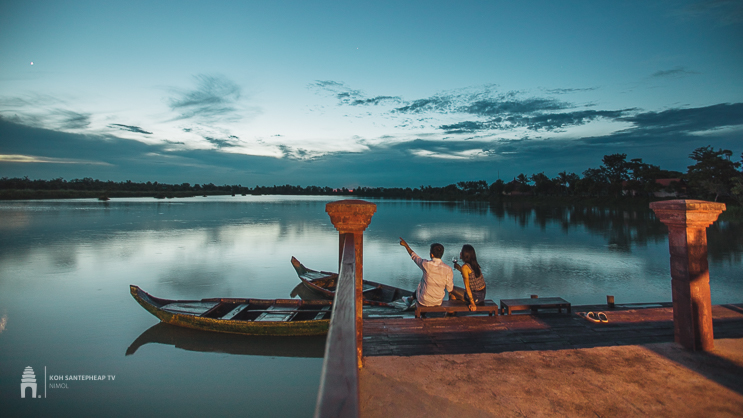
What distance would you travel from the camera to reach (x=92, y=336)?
1032 cm

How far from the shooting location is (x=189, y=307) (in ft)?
34.2

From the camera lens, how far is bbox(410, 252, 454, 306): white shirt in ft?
19.6

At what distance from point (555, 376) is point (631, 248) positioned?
1078 inches

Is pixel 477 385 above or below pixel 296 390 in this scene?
above

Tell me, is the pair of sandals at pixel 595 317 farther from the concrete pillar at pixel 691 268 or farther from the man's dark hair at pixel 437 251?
the man's dark hair at pixel 437 251

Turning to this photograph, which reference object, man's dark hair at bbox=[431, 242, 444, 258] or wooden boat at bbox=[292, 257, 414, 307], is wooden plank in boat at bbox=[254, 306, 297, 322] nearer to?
wooden boat at bbox=[292, 257, 414, 307]

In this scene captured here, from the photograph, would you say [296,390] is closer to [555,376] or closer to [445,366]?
[445,366]

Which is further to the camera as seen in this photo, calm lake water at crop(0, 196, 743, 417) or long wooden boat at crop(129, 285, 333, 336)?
long wooden boat at crop(129, 285, 333, 336)

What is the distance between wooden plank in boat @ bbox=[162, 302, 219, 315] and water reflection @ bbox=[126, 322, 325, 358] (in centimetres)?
58

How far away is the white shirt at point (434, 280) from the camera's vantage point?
596cm

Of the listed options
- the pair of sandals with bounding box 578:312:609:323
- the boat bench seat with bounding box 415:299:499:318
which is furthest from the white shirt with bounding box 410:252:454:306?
the pair of sandals with bounding box 578:312:609:323

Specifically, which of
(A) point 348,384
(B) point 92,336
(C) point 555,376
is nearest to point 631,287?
(C) point 555,376

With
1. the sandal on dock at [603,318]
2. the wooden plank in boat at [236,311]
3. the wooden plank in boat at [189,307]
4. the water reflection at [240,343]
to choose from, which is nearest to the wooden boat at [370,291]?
the water reflection at [240,343]

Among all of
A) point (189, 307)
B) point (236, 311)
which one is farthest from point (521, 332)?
point (189, 307)
